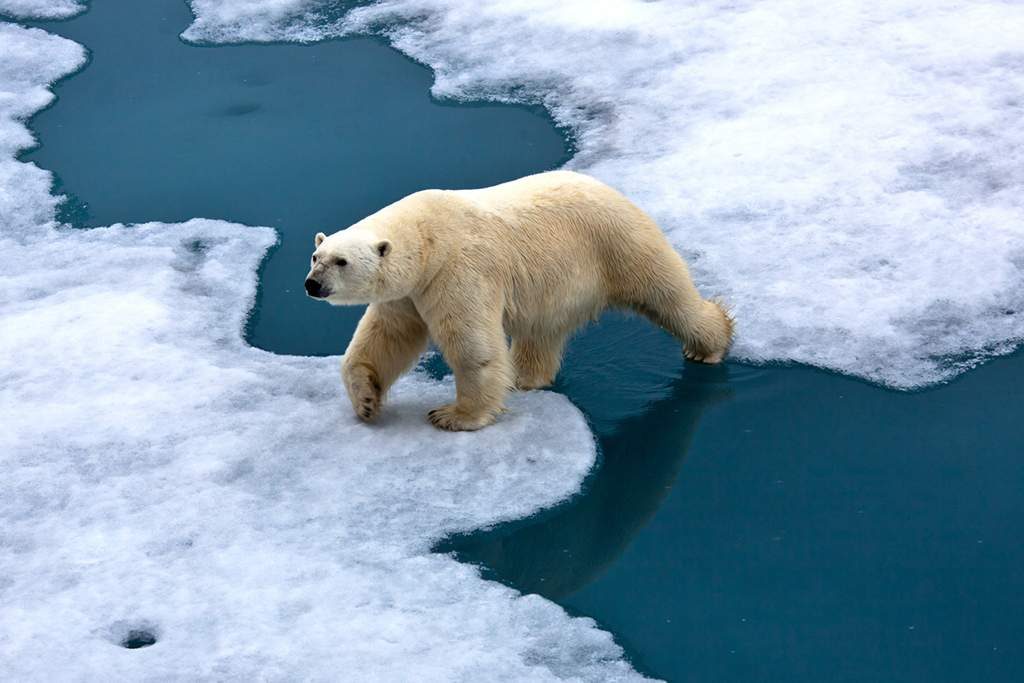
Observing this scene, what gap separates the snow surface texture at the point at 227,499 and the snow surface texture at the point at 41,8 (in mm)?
4238

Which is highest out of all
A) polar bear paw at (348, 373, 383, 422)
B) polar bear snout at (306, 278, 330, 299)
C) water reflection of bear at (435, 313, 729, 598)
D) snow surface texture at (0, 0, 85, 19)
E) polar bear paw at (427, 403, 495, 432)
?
polar bear snout at (306, 278, 330, 299)

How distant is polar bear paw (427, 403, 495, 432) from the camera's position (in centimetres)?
566

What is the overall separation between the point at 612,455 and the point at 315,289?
1.45 m

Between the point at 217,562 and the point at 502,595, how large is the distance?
3.50 ft

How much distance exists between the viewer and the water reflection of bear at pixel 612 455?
198 inches

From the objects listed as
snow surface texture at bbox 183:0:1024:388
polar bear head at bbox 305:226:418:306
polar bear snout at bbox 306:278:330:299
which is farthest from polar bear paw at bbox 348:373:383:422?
snow surface texture at bbox 183:0:1024:388

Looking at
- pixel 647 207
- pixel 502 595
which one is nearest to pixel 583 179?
pixel 647 207

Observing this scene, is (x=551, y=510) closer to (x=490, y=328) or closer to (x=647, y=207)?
(x=490, y=328)

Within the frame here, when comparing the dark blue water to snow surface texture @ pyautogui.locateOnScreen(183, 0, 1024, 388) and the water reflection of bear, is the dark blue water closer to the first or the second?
snow surface texture @ pyautogui.locateOnScreen(183, 0, 1024, 388)

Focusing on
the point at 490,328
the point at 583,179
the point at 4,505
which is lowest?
the point at 4,505

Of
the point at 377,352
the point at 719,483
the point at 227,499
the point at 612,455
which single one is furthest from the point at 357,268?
the point at 719,483

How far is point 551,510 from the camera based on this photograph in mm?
5234

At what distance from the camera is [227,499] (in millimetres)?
5262

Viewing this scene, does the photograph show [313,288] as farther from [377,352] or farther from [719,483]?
[719,483]
